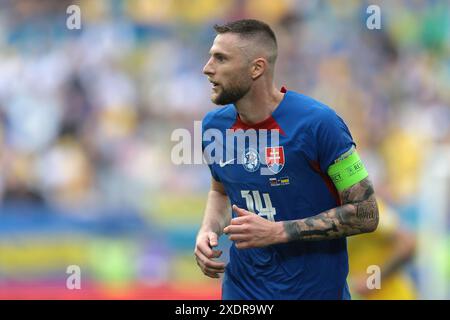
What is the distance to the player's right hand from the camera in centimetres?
408

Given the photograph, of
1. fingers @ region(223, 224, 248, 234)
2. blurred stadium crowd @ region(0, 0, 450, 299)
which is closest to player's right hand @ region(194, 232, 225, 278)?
fingers @ region(223, 224, 248, 234)

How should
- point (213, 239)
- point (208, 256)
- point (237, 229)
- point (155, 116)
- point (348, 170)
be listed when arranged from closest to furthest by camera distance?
point (237, 229)
point (348, 170)
point (208, 256)
point (213, 239)
point (155, 116)

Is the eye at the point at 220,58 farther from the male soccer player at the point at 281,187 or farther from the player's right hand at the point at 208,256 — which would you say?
the player's right hand at the point at 208,256

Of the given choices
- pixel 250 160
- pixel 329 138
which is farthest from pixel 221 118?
pixel 329 138

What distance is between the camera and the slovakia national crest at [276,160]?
4.17m

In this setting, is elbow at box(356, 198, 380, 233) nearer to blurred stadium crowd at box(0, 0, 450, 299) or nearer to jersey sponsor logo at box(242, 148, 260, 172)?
jersey sponsor logo at box(242, 148, 260, 172)

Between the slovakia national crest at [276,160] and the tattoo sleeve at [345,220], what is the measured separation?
301mm

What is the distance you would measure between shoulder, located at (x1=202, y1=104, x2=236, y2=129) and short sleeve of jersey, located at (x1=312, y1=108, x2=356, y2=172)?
58 centimetres

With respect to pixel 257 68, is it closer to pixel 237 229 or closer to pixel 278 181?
pixel 278 181

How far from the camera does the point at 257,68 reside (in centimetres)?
434

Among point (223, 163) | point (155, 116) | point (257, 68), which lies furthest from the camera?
point (155, 116)

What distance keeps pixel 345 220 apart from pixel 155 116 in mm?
6310

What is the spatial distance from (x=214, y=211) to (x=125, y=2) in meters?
6.65

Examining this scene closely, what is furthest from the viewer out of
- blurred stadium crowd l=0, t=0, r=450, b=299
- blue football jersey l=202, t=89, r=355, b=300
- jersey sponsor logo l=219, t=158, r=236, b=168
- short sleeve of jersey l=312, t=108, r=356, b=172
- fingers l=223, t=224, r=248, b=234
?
blurred stadium crowd l=0, t=0, r=450, b=299
